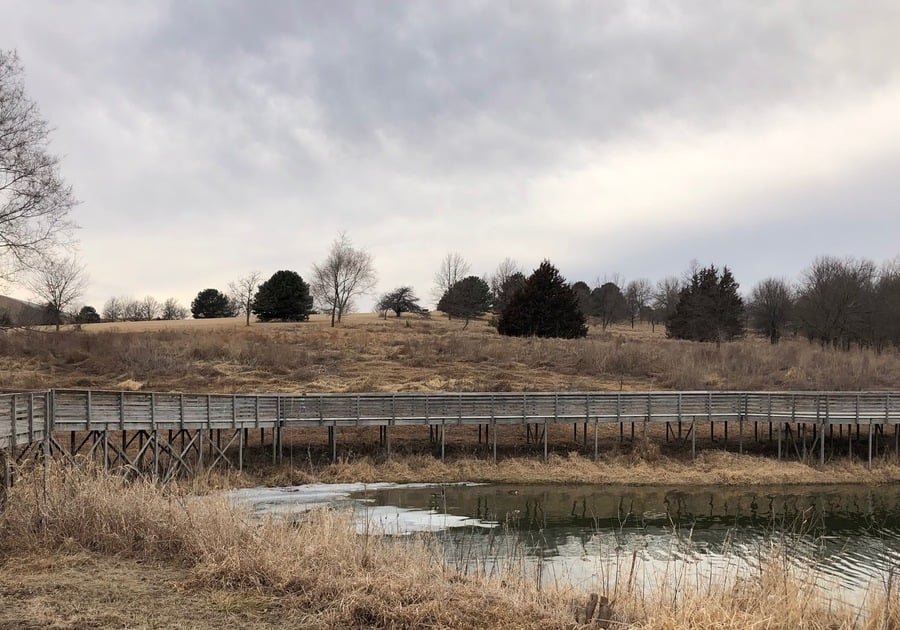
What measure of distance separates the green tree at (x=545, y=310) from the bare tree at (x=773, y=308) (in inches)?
942

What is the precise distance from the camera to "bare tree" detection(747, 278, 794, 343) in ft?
245

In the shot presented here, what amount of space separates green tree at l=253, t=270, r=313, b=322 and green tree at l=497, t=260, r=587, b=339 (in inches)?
1047

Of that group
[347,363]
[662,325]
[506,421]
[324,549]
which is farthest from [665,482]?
[662,325]

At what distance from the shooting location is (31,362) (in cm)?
4266

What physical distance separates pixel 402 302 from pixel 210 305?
94.5 ft

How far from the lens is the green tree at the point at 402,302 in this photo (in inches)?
3600

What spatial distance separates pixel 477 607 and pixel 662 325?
10779 centimetres

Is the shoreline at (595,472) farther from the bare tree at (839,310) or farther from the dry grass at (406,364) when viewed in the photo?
the bare tree at (839,310)

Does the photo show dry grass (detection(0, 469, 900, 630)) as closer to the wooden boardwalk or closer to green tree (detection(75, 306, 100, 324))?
the wooden boardwalk

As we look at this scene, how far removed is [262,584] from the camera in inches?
320

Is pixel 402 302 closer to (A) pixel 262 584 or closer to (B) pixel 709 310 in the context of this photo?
(B) pixel 709 310

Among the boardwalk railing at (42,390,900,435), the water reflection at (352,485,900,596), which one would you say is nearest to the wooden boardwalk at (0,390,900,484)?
the boardwalk railing at (42,390,900,435)

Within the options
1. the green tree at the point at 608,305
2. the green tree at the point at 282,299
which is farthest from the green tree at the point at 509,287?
the green tree at the point at 282,299

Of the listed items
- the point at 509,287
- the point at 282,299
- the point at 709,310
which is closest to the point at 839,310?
the point at 709,310
